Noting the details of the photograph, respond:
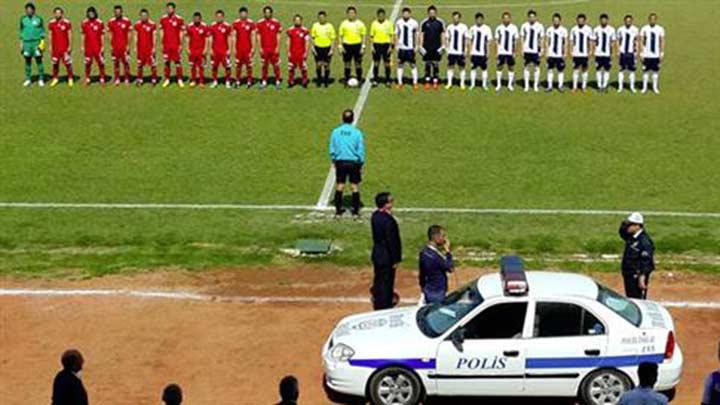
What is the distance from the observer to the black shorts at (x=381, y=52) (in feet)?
101

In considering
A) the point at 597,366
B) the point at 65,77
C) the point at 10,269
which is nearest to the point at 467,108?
the point at 65,77

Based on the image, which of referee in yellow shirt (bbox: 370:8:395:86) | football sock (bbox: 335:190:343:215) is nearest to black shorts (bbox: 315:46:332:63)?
referee in yellow shirt (bbox: 370:8:395:86)

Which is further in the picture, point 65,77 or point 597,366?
point 65,77

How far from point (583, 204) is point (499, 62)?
9590 mm

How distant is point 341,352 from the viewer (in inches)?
551

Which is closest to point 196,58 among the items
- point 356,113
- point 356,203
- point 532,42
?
point 356,113

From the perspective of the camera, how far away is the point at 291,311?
1727 cm

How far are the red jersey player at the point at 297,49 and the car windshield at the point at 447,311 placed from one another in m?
16.7

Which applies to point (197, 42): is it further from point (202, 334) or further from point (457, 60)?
point (202, 334)

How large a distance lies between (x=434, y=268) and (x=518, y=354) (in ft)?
7.49

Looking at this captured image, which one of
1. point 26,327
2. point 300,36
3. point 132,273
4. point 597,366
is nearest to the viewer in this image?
point 597,366

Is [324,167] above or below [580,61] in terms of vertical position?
below

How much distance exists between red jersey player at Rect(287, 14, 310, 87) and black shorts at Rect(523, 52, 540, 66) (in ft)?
19.1

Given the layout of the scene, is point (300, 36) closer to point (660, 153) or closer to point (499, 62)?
point (499, 62)
